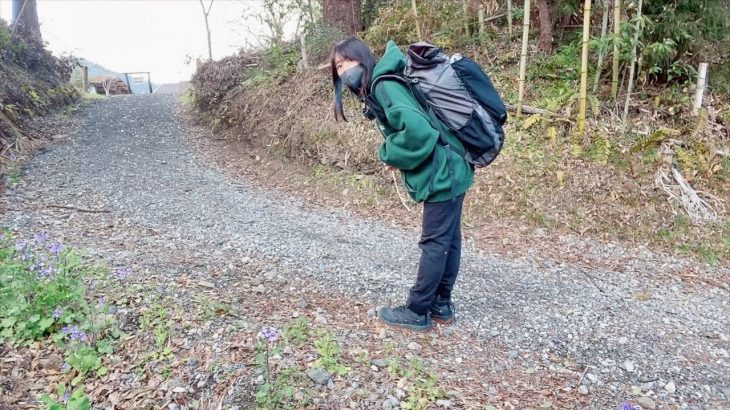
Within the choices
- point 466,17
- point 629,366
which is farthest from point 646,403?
point 466,17

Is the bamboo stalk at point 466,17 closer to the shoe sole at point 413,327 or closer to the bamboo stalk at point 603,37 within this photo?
the bamboo stalk at point 603,37

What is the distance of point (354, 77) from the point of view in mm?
2422

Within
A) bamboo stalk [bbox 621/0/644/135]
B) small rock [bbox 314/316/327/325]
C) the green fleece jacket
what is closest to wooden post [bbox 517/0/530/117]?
bamboo stalk [bbox 621/0/644/135]

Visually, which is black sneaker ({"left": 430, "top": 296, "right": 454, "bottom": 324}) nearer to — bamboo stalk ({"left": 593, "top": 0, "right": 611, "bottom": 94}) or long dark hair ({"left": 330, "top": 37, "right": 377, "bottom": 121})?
long dark hair ({"left": 330, "top": 37, "right": 377, "bottom": 121})

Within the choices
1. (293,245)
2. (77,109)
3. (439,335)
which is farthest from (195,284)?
(77,109)

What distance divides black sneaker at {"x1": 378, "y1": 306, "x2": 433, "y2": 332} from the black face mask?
135 centimetres

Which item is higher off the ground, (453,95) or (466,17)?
(466,17)

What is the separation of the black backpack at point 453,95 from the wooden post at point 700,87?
4.28 metres

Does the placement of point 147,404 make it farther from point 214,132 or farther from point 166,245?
point 214,132

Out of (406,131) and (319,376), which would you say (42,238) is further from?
(406,131)

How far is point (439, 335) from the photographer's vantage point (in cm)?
284

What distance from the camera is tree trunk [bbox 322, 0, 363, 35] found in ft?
24.3

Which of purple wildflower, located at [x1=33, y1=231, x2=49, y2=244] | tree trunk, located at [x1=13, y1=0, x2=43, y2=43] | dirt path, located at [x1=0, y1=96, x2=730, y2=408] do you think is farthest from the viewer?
tree trunk, located at [x1=13, y1=0, x2=43, y2=43]

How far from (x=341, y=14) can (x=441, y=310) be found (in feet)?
19.4
